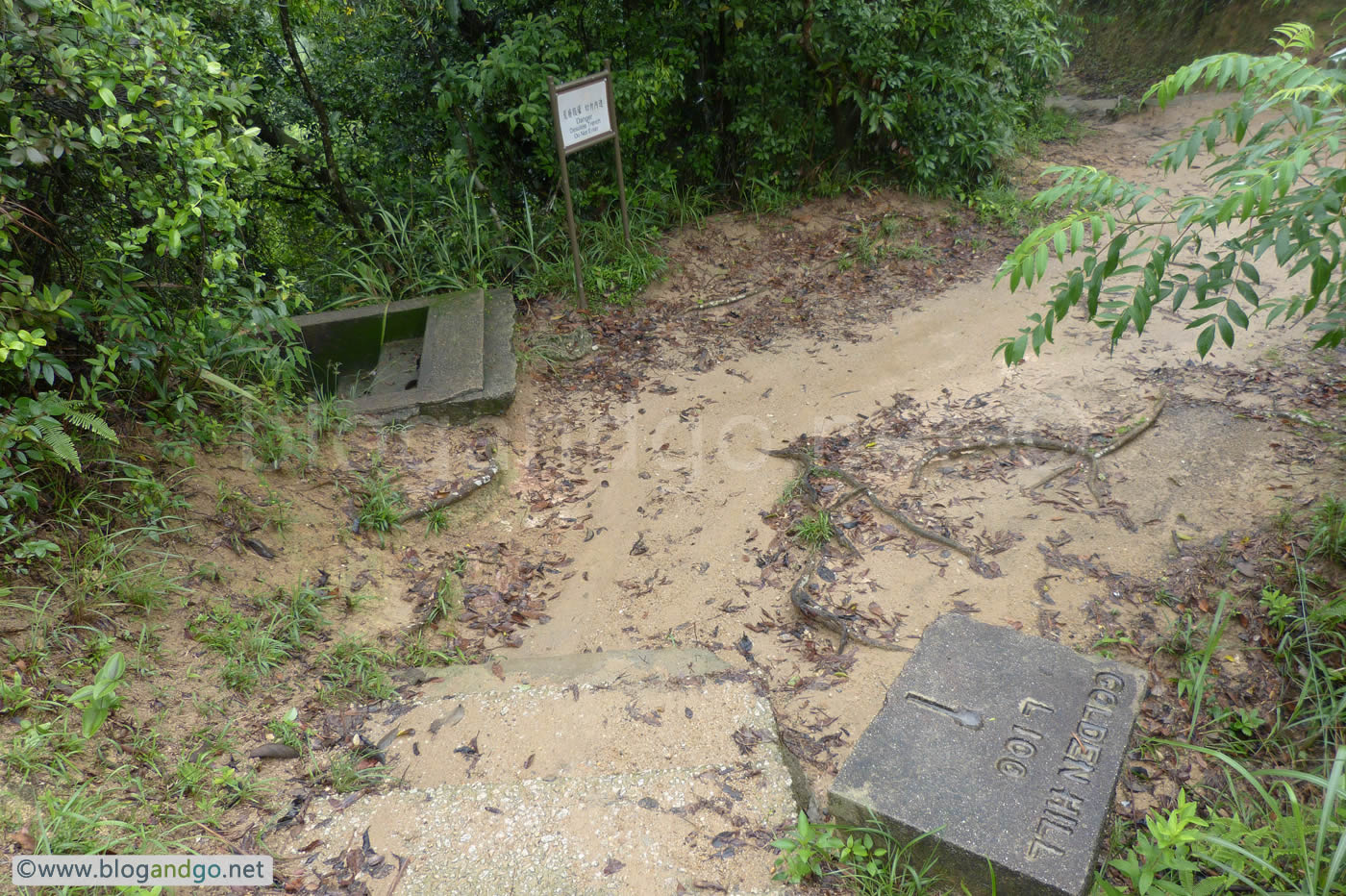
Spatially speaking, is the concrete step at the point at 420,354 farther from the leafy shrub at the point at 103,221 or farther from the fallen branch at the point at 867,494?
the fallen branch at the point at 867,494

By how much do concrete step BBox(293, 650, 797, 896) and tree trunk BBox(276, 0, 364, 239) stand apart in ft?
14.8

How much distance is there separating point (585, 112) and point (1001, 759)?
5159mm

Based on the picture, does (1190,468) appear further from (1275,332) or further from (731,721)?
(731,721)

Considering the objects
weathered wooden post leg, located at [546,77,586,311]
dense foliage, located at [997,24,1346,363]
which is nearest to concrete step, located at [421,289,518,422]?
weathered wooden post leg, located at [546,77,586,311]

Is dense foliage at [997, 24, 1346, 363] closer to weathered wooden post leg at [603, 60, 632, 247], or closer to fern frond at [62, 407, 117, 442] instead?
fern frond at [62, 407, 117, 442]

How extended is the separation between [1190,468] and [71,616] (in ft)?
15.8

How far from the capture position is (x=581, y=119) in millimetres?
5906

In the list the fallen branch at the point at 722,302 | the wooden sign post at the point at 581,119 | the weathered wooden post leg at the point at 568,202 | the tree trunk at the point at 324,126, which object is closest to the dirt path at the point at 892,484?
the fallen branch at the point at 722,302

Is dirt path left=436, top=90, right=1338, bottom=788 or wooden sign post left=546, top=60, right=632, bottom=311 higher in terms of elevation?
wooden sign post left=546, top=60, right=632, bottom=311

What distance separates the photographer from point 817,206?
742cm

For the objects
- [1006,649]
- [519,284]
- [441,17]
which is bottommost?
[1006,649]

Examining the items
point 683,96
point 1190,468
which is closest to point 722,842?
point 1190,468

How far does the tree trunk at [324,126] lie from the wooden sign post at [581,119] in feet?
5.67

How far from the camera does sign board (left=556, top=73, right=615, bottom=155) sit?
5746 mm
